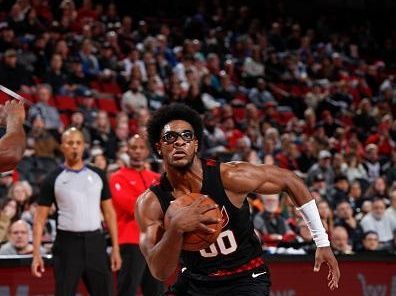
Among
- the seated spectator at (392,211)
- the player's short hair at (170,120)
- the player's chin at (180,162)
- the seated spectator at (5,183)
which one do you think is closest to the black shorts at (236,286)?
the player's chin at (180,162)

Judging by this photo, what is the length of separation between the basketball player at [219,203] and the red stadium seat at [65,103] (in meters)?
7.98

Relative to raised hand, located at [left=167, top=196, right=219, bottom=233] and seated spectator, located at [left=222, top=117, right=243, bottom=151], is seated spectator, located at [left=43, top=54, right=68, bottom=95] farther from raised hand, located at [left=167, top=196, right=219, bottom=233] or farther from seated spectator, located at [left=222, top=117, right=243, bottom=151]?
raised hand, located at [left=167, top=196, right=219, bottom=233]

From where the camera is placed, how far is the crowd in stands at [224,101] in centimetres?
1092

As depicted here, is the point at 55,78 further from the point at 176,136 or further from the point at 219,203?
the point at 219,203

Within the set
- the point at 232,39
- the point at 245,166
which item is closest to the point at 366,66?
the point at 232,39

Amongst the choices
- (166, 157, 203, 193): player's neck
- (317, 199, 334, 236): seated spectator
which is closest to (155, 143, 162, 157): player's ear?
(166, 157, 203, 193): player's neck

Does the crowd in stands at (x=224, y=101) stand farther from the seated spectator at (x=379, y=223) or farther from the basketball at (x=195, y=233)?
the basketball at (x=195, y=233)

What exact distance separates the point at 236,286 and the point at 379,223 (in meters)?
6.62

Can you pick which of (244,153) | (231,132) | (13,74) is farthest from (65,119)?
(231,132)

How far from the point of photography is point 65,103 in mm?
13086

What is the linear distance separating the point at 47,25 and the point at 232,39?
6.04m

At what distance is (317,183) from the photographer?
12.7m

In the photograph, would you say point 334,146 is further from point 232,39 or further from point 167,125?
point 167,125

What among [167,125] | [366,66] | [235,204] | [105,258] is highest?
[366,66]
